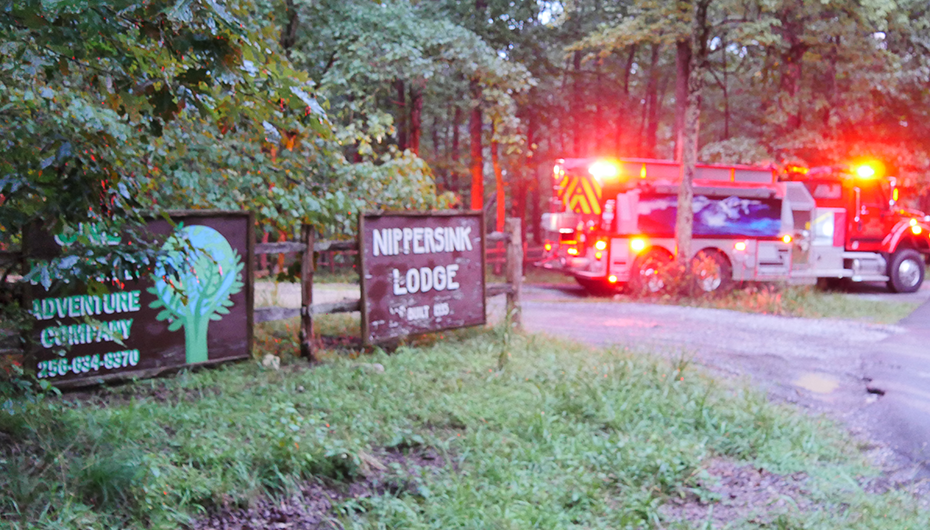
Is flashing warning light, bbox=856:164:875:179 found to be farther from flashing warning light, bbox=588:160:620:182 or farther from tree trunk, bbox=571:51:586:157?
tree trunk, bbox=571:51:586:157

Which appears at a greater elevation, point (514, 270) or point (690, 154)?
point (690, 154)

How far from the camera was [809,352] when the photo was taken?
9609 millimetres

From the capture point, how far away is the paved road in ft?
22.0

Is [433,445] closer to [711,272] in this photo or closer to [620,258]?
[620,258]

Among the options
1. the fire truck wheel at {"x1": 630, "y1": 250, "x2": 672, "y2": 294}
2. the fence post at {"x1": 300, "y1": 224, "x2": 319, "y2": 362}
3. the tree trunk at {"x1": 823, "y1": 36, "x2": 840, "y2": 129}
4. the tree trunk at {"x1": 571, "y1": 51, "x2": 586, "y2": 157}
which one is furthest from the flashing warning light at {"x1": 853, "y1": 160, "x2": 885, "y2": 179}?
the fence post at {"x1": 300, "y1": 224, "x2": 319, "y2": 362}

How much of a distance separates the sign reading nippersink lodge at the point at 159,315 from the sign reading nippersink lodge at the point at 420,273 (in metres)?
1.43

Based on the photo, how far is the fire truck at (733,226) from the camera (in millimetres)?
15672

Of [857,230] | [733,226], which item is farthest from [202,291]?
[857,230]

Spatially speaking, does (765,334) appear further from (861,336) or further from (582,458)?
(582,458)

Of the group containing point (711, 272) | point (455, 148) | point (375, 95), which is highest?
point (455, 148)

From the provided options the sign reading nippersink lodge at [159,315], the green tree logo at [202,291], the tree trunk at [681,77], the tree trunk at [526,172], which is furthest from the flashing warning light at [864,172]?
the green tree logo at [202,291]

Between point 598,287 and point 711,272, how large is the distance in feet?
9.44

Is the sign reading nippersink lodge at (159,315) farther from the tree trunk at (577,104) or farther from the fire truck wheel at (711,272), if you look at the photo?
the tree trunk at (577,104)

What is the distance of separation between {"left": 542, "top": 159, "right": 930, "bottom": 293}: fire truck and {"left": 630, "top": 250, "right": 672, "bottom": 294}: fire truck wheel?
0.07 ft
